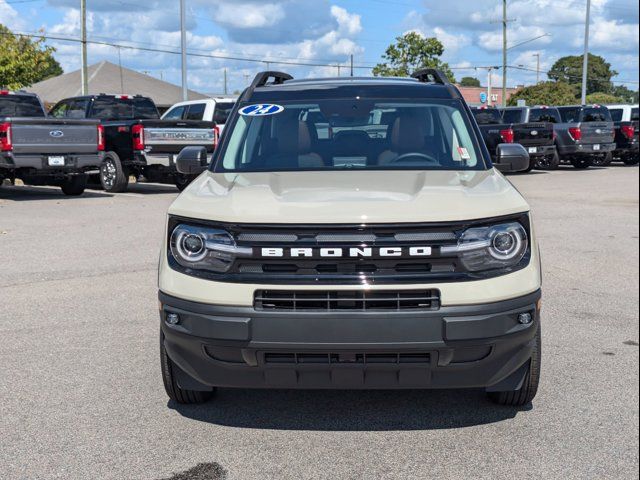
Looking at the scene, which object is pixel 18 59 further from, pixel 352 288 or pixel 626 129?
pixel 352 288

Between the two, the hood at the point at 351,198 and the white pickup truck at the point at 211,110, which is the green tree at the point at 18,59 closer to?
the white pickup truck at the point at 211,110

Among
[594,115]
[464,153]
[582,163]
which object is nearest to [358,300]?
[464,153]

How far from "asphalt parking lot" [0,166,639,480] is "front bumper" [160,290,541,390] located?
35 centimetres

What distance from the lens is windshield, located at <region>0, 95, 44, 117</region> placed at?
54.1 ft

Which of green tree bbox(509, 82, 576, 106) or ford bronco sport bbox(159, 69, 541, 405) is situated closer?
ford bronco sport bbox(159, 69, 541, 405)

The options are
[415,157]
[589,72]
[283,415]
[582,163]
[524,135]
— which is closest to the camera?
[283,415]

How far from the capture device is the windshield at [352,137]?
496 cm

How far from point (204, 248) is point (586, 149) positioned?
2339 cm

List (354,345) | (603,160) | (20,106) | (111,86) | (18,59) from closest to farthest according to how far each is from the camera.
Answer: (354,345) < (20,106) < (603,160) < (18,59) < (111,86)

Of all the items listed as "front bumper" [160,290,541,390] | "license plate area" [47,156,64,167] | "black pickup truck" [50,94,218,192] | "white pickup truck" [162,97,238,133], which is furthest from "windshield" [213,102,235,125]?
"front bumper" [160,290,541,390]

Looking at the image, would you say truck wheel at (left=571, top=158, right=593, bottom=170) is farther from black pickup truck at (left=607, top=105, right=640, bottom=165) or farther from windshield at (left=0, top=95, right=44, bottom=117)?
windshield at (left=0, top=95, right=44, bottom=117)

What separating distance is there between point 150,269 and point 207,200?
4751 millimetres

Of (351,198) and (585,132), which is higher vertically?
(585,132)

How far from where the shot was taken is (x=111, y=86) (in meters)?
47.6
